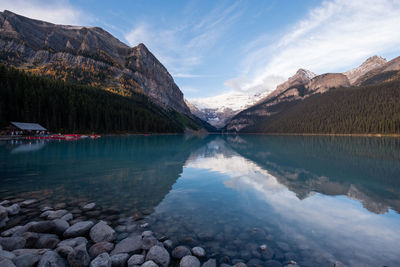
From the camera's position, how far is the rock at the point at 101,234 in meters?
8.69

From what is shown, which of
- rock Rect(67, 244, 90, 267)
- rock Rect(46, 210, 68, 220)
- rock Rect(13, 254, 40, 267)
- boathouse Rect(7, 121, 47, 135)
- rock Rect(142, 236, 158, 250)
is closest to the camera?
rock Rect(13, 254, 40, 267)

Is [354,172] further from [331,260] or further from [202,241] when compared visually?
[202,241]

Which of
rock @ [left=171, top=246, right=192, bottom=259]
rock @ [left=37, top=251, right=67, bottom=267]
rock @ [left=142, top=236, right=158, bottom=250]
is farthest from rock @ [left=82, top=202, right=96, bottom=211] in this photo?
rock @ [left=171, top=246, right=192, bottom=259]

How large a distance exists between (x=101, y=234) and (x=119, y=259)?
247cm

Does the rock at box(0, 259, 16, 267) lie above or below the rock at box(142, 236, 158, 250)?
above

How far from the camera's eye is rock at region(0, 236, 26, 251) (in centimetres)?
742

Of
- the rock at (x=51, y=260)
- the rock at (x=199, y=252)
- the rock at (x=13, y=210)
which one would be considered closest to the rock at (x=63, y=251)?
the rock at (x=51, y=260)

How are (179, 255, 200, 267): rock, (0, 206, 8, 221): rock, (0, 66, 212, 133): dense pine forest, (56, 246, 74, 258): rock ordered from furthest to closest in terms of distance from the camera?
(0, 66, 212, 133): dense pine forest, (0, 206, 8, 221): rock, (56, 246, 74, 258): rock, (179, 255, 200, 267): rock

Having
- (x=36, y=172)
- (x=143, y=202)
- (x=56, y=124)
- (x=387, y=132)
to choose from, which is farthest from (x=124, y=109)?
(x=387, y=132)

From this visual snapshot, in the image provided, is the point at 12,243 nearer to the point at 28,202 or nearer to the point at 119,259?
the point at 119,259

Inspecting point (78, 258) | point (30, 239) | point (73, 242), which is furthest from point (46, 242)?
point (78, 258)

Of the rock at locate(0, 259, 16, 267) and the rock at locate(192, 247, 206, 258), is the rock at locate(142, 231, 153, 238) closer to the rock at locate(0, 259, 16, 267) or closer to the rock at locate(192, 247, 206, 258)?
the rock at locate(192, 247, 206, 258)

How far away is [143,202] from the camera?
1434 cm

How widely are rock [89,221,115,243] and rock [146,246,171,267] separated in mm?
2634
